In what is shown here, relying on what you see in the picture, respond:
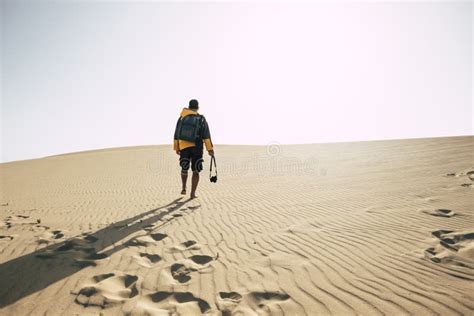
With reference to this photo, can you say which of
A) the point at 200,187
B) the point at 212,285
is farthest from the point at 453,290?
the point at 200,187

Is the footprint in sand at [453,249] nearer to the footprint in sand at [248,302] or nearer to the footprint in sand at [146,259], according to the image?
the footprint in sand at [248,302]

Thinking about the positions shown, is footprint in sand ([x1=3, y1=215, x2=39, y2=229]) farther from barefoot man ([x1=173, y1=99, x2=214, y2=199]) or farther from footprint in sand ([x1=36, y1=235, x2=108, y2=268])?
barefoot man ([x1=173, y1=99, x2=214, y2=199])

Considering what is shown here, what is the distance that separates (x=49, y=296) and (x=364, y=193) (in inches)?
270

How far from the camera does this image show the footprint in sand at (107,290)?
287 centimetres

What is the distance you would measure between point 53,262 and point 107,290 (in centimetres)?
123

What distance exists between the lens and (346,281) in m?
3.11

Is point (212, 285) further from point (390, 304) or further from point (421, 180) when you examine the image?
point (421, 180)

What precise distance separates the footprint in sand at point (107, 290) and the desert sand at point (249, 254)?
1cm

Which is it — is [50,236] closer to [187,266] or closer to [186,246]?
[186,246]

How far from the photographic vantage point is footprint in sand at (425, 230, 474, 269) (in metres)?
3.44

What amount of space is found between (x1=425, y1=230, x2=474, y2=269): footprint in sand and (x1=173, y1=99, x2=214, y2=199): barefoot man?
4699mm

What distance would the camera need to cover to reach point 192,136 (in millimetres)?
6770

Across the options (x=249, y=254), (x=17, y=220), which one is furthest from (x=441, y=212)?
(x=17, y=220)

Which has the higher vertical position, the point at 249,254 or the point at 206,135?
the point at 206,135
